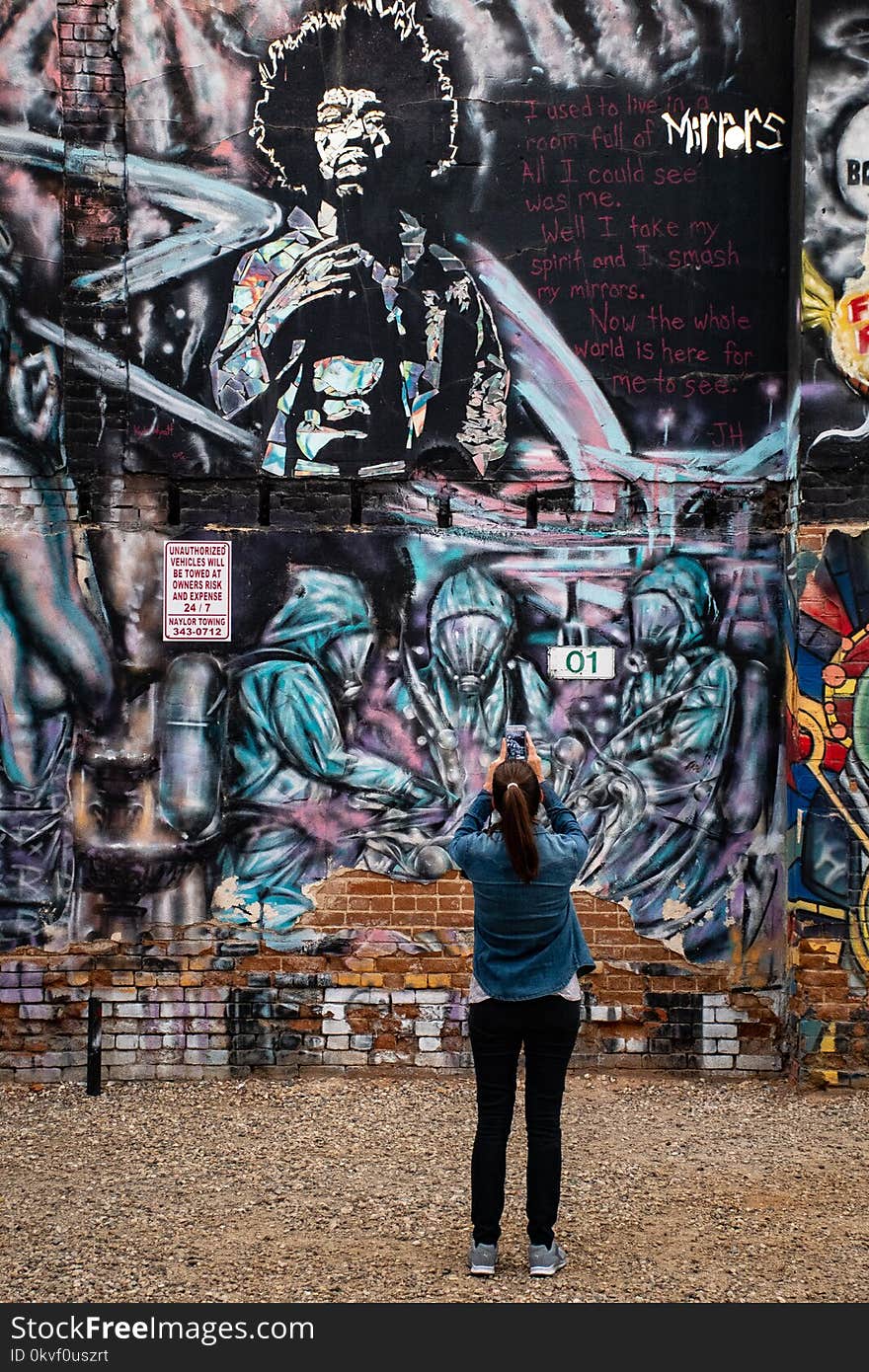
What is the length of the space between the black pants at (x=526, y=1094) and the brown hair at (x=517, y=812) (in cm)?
46

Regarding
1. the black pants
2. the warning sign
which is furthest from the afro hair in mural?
the black pants

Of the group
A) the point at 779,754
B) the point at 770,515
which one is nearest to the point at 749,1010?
the point at 779,754

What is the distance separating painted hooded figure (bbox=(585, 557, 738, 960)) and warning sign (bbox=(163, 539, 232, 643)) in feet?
6.61

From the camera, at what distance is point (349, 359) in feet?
21.3

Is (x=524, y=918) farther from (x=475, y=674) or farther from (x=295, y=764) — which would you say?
(x=295, y=764)

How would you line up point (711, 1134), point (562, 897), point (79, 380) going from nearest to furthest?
point (562, 897) → point (711, 1134) → point (79, 380)

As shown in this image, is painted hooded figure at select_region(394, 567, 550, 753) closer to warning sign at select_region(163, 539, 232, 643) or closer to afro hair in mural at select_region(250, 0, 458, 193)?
warning sign at select_region(163, 539, 232, 643)

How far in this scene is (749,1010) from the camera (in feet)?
21.5

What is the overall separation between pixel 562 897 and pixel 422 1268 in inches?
55.0

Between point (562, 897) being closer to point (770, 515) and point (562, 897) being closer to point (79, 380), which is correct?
point (770, 515)

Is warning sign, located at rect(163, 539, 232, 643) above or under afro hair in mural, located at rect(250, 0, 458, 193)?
under

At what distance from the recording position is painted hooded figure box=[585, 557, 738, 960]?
21.4 feet

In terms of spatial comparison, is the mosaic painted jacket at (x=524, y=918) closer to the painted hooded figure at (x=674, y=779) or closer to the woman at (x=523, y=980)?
the woman at (x=523, y=980)

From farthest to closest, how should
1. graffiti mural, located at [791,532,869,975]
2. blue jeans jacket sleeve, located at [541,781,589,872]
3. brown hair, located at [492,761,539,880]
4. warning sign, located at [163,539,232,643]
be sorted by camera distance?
warning sign, located at [163,539,232,643], graffiti mural, located at [791,532,869,975], blue jeans jacket sleeve, located at [541,781,589,872], brown hair, located at [492,761,539,880]
